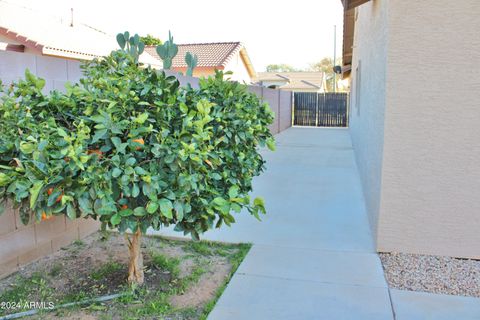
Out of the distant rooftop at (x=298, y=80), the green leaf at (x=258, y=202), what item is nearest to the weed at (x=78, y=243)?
the green leaf at (x=258, y=202)

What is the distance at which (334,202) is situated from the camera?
21.6 ft

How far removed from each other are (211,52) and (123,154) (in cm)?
2761

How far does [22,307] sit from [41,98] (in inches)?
61.6

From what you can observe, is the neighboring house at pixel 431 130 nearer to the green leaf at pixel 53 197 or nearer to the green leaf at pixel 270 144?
the green leaf at pixel 270 144

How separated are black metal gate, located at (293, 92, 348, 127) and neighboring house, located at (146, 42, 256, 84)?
4639 mm

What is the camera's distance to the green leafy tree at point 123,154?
2695mm

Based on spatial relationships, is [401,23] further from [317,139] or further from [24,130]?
[317,139]

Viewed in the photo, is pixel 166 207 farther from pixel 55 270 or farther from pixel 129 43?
pixel 129 43

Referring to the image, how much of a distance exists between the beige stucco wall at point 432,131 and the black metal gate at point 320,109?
1888cm

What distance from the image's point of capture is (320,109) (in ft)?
76.4

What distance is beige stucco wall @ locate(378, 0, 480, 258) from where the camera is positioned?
4.17m

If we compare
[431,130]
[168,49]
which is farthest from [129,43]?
[431,130]

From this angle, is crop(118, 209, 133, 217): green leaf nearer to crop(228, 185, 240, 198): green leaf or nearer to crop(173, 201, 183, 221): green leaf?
crop(173, 201, 183, 221): green leaf

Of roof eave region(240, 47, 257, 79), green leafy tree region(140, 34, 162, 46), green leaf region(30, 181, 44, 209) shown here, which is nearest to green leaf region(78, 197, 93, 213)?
green leaf region(30, 181, 44, 209)
